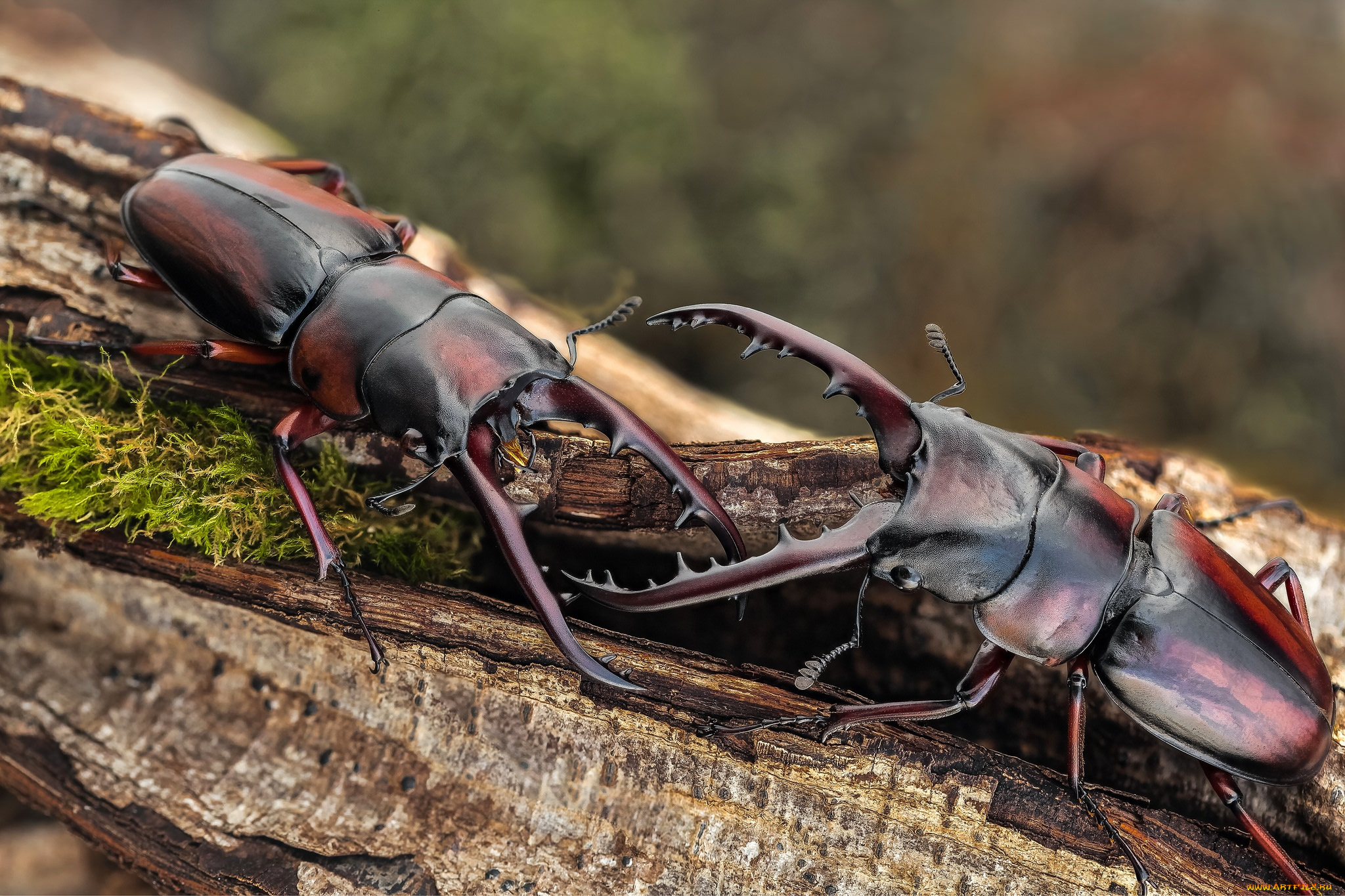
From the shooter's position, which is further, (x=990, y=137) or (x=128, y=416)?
(x=990, y=137)

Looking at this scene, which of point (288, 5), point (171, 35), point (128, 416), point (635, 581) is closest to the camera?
point (128, 416)

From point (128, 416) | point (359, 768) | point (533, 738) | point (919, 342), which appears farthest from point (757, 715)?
point (919, 342)

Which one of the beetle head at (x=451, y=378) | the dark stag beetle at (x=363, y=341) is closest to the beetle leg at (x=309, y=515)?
the dark stag beetle at (x=363, y=341)

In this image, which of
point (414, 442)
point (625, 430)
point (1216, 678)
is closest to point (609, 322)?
point (625, 430)

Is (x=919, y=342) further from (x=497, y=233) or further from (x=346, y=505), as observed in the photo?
(x=346, y=505)

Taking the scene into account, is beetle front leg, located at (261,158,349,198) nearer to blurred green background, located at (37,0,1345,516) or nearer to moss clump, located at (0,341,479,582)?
moss clump, located at (0,341,479,582)

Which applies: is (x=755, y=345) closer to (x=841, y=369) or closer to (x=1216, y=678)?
(x=841, y=369)

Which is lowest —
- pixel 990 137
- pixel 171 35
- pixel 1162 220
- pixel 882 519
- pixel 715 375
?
pixel 882 519
